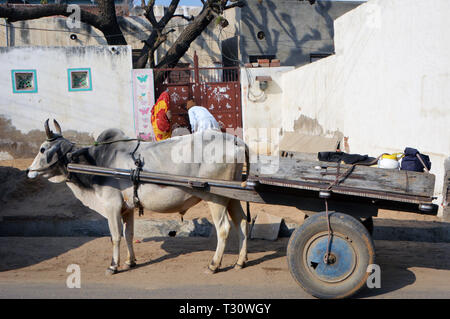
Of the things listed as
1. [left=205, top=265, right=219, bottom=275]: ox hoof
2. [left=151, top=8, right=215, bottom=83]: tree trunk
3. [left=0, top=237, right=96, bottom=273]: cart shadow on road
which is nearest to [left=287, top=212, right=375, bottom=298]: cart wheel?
[left=205, top=265, right=219, bottom=275]: ox hoof

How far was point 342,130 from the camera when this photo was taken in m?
9.30

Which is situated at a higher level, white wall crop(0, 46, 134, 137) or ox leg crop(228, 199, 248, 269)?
white wall crop(0, 46, 134, 137)

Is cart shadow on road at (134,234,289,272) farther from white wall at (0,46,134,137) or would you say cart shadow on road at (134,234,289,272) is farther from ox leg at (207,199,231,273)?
white wall at (0,46,134,137)

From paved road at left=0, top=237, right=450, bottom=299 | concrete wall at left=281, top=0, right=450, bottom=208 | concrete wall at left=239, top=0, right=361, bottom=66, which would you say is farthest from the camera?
concrete wall at left=239, top=0, right=361, bottom=66

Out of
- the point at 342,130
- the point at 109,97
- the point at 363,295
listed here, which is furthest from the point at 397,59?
the point at 109,97

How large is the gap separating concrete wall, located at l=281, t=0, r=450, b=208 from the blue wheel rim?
3.31m

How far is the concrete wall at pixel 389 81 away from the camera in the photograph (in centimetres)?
642

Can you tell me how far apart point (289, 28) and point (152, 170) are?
46.8ft

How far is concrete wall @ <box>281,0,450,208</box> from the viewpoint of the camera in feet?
21.1

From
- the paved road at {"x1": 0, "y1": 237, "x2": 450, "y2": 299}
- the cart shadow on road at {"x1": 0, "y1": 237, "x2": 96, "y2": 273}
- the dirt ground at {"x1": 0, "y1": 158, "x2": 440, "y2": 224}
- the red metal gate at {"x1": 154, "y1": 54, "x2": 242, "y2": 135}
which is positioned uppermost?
the red metal gate at {"x1": 154, "y1": 54, "x2": 242, "y2": 135}

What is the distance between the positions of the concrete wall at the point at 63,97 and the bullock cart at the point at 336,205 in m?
9.07

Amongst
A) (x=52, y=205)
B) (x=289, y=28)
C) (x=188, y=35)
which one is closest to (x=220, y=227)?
(x=52, y=205)

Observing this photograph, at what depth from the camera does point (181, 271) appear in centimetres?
482
